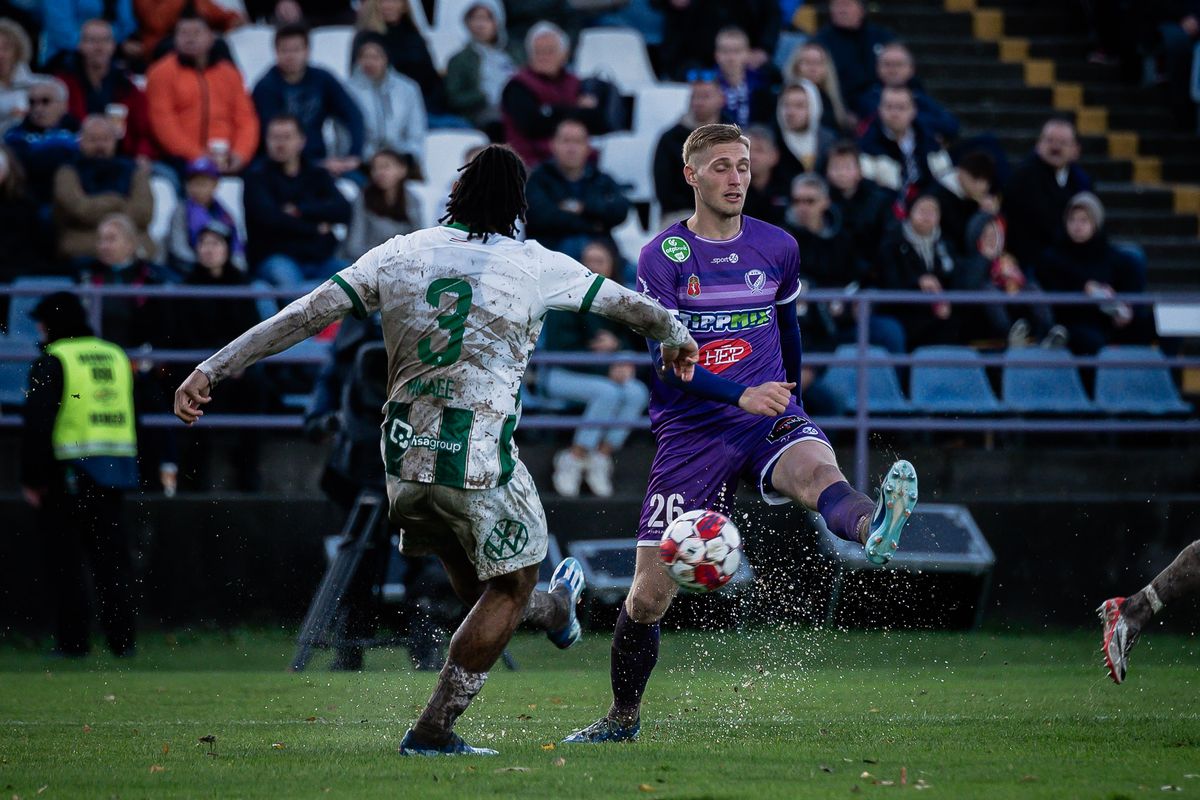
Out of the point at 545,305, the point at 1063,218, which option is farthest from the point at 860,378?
the point at 545,305

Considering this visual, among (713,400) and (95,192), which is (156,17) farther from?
(713,400)

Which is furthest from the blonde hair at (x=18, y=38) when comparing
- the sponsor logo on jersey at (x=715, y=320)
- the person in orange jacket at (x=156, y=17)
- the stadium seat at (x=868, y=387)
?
the sponsor logo on jersey at (x=715, y=320)

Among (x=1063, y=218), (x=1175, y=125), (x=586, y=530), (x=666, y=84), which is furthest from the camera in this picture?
(x=1175, y=125)

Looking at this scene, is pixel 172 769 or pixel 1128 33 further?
pixel 1128 33

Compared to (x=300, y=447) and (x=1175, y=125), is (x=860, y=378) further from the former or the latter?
(x=1175, y=125)

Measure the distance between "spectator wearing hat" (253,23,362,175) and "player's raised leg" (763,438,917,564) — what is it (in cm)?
888

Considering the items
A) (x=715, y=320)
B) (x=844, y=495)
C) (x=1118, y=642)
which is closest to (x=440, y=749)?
(x=844, y=495)

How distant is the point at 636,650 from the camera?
8.41 metres

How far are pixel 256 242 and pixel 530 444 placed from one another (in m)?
2.91

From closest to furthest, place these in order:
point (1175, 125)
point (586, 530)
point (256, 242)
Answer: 1. point (586, 530)
2. point (256, 242)
3. point (1175, 125)

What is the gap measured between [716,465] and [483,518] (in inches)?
55.0

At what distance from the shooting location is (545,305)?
761 cm

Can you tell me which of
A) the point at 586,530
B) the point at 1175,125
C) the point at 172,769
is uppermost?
the point at 1175,125

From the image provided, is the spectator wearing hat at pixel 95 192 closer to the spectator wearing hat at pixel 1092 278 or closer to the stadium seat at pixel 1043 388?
the stadium seat at pixel 1043 388
